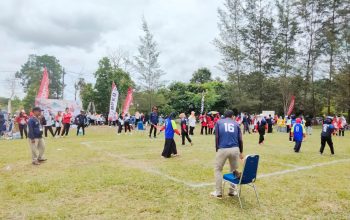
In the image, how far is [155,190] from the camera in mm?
7145

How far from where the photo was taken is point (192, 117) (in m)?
20.5

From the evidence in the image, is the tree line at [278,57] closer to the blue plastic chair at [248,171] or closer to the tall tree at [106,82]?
the tall tree at [106,82]

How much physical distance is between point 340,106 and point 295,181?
3284 cm

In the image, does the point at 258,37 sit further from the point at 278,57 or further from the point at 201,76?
the point at 201,76

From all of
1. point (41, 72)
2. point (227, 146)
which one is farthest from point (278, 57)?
point (41, 72)

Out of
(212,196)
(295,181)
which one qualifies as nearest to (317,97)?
(295,181)

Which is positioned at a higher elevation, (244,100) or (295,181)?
(244,100)

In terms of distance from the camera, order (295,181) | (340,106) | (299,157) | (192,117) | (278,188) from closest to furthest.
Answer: (278,188), (295,181), (299,157), (192,117), (340,106)

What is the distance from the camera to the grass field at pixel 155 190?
5.80m

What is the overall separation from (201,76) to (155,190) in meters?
55.5

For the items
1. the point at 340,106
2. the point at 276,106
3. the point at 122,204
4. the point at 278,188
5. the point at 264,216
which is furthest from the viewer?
the point at 276,106

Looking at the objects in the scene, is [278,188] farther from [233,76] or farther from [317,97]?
[317,97]

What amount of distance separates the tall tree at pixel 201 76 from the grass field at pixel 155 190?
166 ft

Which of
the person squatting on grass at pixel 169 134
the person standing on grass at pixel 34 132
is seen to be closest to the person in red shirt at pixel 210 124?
the person squatting on grass at pixel 169 134
